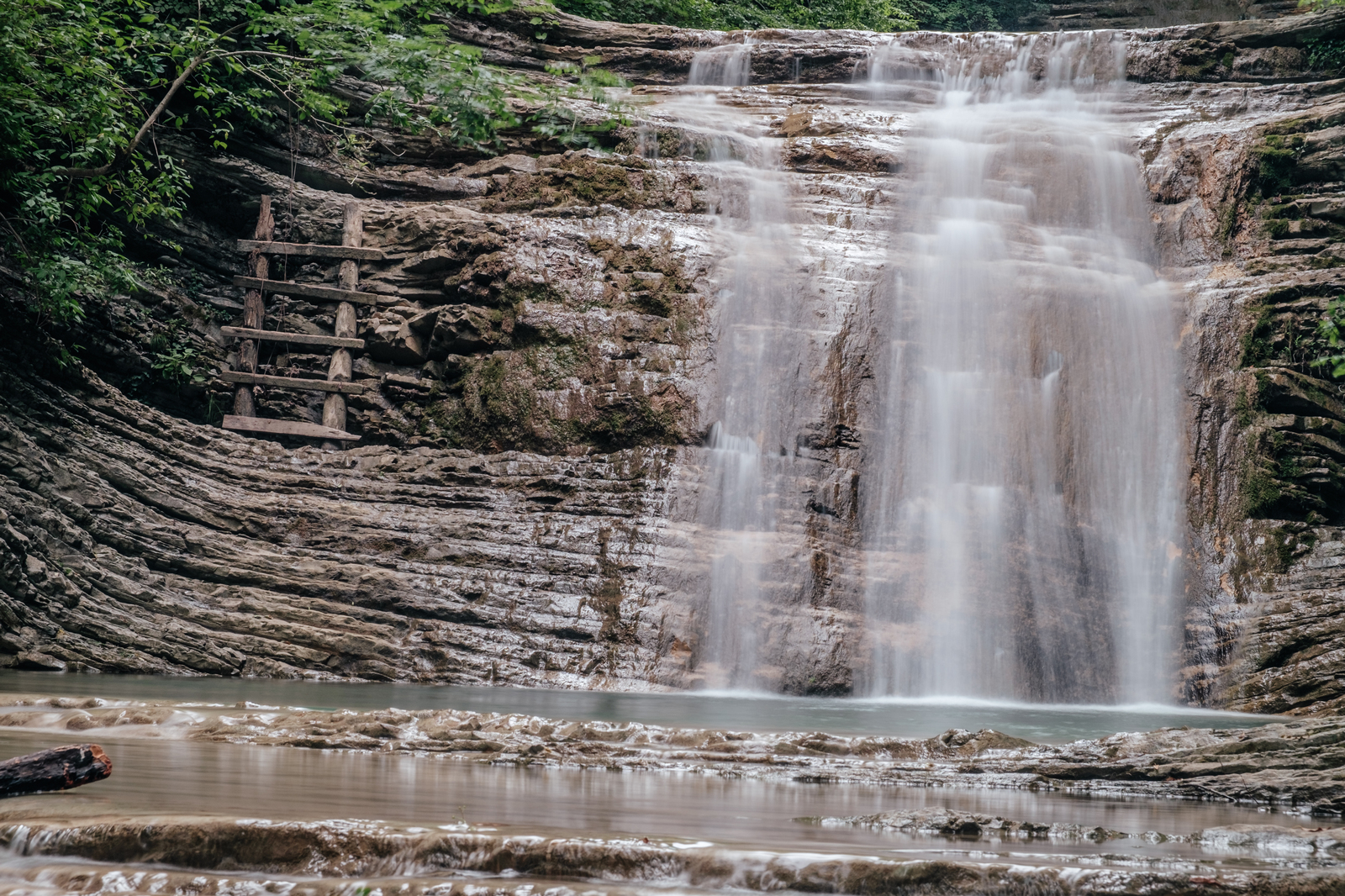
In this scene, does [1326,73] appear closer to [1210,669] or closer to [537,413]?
[1210,669]

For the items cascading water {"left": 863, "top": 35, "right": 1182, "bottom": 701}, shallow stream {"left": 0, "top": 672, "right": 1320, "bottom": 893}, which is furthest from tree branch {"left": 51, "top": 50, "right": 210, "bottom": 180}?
cascading water {"left": 863, "top": 35, "right": 1182, "bottom": 701}

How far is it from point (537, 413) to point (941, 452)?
5419 mm

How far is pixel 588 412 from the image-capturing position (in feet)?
43.9

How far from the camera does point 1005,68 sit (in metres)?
18.5

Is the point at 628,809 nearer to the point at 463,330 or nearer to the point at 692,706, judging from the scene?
the point at 692,706

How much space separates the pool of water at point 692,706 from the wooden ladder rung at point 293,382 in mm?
5246

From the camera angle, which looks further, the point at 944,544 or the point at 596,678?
the point at 944,544

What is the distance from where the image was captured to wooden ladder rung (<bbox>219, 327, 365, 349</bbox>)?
46.5ft

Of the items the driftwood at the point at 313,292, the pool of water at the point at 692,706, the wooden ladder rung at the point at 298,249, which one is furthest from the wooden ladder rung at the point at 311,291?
the pool of water at the point at 692,706

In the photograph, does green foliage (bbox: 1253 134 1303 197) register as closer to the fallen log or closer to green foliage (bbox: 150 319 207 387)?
green foliage (bbox: 150 319 207 387)

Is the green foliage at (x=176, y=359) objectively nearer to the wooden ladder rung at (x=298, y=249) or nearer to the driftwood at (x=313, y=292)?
the driftwood at (x=313, y=292)

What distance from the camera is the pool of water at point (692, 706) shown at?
7383 mm

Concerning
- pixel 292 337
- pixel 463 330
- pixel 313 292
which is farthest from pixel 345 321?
pixel 463 330

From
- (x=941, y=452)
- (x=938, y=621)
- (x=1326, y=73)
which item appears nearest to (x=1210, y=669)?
(x=938, y=621)
